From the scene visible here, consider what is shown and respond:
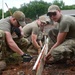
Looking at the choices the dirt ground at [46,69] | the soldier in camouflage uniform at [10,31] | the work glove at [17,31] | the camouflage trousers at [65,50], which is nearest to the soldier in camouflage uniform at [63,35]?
the camouflage trousers at [65,50]

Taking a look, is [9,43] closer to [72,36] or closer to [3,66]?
[3,66]

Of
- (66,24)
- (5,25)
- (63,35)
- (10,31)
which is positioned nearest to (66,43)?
(63,35)

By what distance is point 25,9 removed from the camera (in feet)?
212

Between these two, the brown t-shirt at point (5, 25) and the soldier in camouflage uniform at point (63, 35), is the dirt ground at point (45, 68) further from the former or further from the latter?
the brown t-shirt at point (5, 25)

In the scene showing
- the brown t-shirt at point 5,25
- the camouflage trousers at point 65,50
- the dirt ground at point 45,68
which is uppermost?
the brown t-shirt at point 5,25

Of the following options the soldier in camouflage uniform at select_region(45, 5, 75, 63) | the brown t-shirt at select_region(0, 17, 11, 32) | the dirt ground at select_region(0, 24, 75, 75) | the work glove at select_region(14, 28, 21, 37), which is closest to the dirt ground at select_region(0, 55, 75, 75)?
the dirt ground at select_region(0, 24, 75, 75)

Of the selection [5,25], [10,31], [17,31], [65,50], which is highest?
[5,25]

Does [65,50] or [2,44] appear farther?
[2,44]

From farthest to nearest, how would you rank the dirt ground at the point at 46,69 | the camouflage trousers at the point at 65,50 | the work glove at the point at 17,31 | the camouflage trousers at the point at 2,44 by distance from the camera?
the work glove at the point at 17,31, the camouflage trousers at the point at 2,44, the camouflage trousers at the point at 65,50, the dirt ground at the point at 46,69

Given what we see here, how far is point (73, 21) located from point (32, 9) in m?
60.9

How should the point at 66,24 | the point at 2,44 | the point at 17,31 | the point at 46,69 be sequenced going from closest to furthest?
1. the point at 66,24
2. the point at 46,69
3. the point at 2,44
4. the point at 17,31

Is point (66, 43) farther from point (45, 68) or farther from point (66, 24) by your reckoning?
point (45, 68)

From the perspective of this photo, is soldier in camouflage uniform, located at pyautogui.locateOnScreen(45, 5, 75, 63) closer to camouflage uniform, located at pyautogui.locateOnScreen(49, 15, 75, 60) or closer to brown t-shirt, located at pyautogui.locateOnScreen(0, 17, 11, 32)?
camouflage uniform, located at pyautogui.locateOnScreen(49, 15, 75, 60)

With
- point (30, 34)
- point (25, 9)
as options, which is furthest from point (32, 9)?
point (30, 34)
